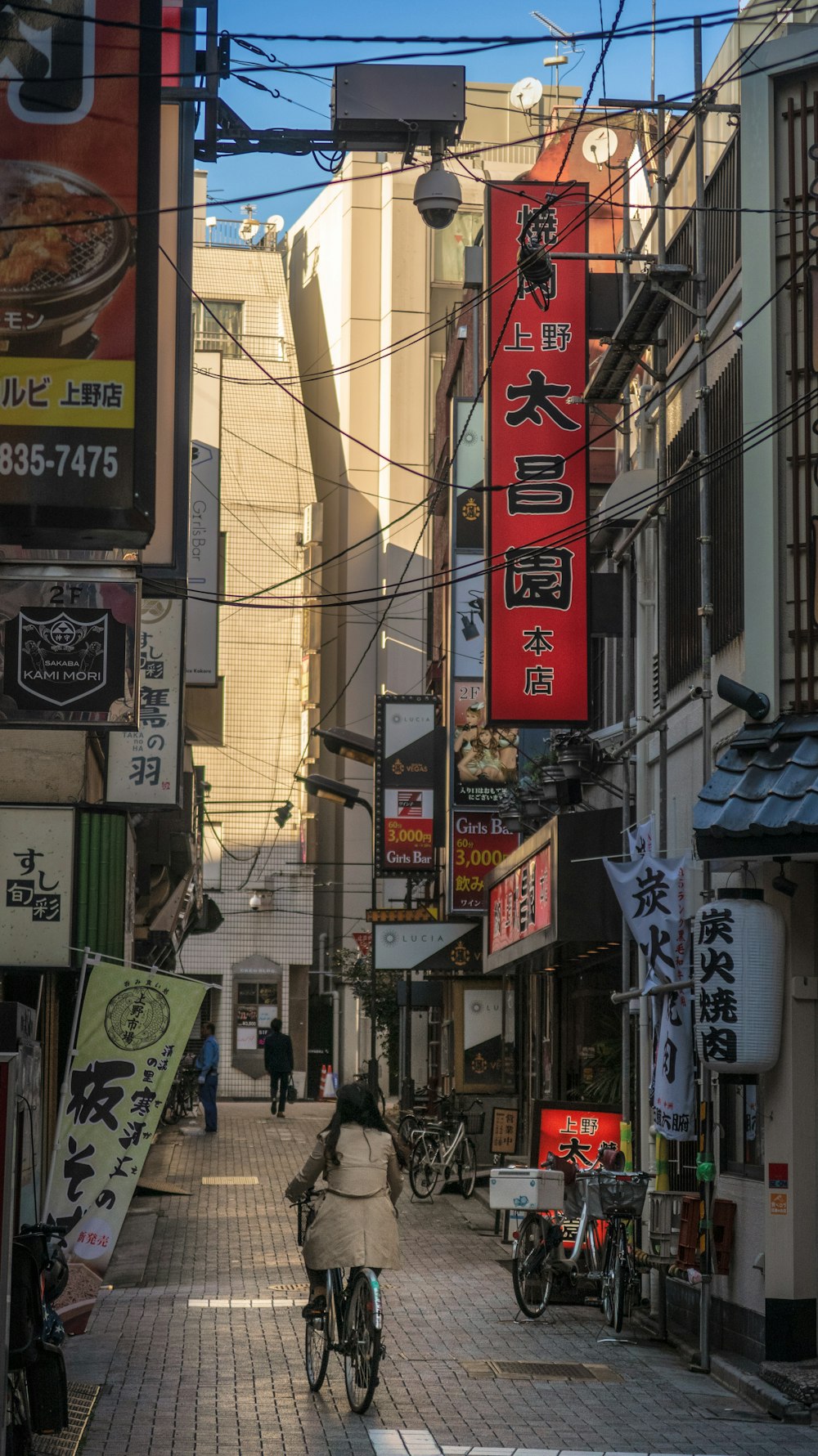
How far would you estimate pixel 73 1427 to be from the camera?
1043 cm

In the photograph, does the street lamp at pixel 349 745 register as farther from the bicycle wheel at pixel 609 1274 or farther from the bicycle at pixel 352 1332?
the bicycle at pixel 352 1332

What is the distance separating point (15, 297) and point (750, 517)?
612 cm

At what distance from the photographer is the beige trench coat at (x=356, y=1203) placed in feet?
38.5

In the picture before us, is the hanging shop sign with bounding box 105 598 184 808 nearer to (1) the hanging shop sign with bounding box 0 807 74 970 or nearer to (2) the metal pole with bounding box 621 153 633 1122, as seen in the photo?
(1) the hanging shop sign with bounding box 0 807 74 970

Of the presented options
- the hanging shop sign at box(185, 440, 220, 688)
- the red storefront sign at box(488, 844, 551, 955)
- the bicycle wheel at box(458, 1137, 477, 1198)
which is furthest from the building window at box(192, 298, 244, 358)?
the bicycle wheel at box(458, 1137, 477, 1198)

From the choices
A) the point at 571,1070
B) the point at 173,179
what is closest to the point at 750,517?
the point at 173,179

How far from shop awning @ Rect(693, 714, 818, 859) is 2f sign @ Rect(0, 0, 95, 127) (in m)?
6.17

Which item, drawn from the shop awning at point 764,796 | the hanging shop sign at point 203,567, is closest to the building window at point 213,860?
the hanging shop sign at point 203,567

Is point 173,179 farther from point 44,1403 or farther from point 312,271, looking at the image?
point 312,271

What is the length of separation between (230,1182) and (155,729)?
820 centimetres

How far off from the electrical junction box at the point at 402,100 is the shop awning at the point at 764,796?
5132 millimetres

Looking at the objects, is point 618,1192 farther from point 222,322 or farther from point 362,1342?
point 222,322

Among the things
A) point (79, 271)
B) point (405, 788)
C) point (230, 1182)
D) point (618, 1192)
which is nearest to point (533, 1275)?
point (618, 1192)

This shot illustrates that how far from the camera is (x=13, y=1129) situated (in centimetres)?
873
